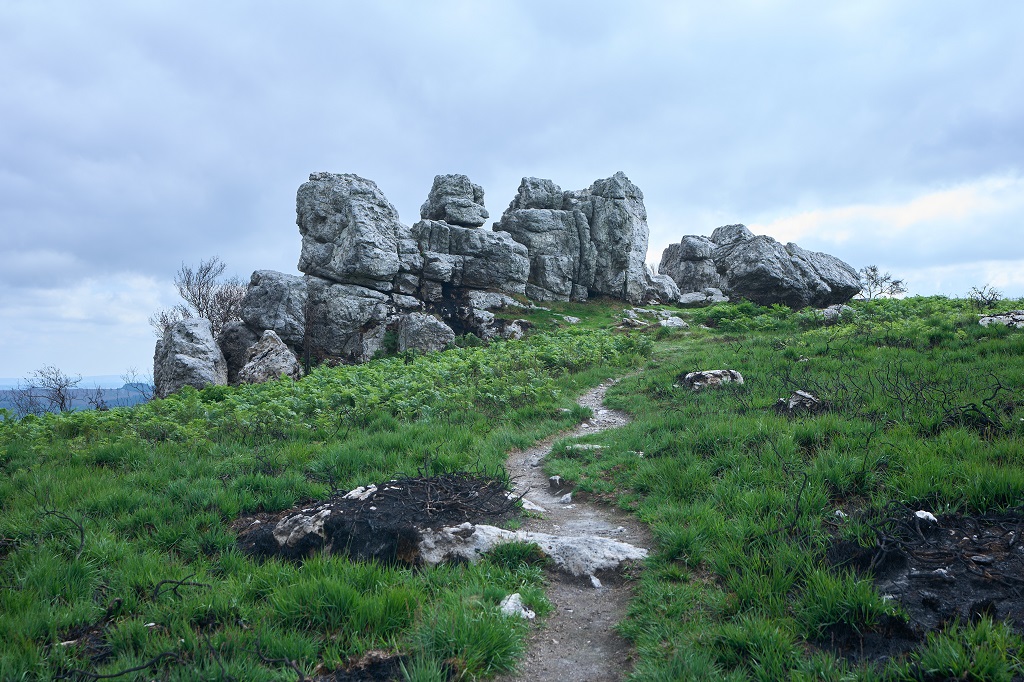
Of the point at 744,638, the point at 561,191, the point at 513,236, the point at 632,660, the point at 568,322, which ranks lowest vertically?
the point at 632,660

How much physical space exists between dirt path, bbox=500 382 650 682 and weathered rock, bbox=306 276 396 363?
25.5 meters

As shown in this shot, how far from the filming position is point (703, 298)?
4653 centimetres

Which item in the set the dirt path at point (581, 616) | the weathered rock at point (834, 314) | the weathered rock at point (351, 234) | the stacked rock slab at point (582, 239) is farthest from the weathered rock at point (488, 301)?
the dirt path at point (581, 616)

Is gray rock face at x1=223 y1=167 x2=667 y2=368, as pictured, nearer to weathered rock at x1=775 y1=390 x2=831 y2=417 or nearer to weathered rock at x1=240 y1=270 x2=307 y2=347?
weathered rock at x1=240 y1=270 x2=307 y2=347

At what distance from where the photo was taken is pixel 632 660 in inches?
180

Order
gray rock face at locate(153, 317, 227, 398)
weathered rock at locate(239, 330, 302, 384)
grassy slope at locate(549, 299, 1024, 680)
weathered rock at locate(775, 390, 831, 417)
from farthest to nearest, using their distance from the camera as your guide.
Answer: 1. weathered rock at locate(239, 330, 302, 384)
2. gray rock face at locate(153, 317, 227, 398)
3. weathered rock at locate(775, 390, 831, 417)
4. grassy slope at locate(549, 299, 1024, 680)

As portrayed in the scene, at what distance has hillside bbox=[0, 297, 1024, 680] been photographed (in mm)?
4223

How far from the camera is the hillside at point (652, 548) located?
13.9 feet

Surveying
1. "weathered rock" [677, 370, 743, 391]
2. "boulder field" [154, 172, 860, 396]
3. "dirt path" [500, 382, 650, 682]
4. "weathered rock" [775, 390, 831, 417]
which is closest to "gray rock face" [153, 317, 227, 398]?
"boulder field" [154, 172, 860, 396]

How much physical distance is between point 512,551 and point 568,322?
3225 cm

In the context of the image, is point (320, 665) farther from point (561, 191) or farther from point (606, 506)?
point (561, 191)

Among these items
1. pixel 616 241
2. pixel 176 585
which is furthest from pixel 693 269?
pixel 176 585

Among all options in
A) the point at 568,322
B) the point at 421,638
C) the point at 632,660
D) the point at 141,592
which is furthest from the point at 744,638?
the point at 568,322

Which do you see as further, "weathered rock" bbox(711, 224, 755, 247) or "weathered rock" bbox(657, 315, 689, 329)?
"weathered rock" bbox(711, 224, 755, 247)
